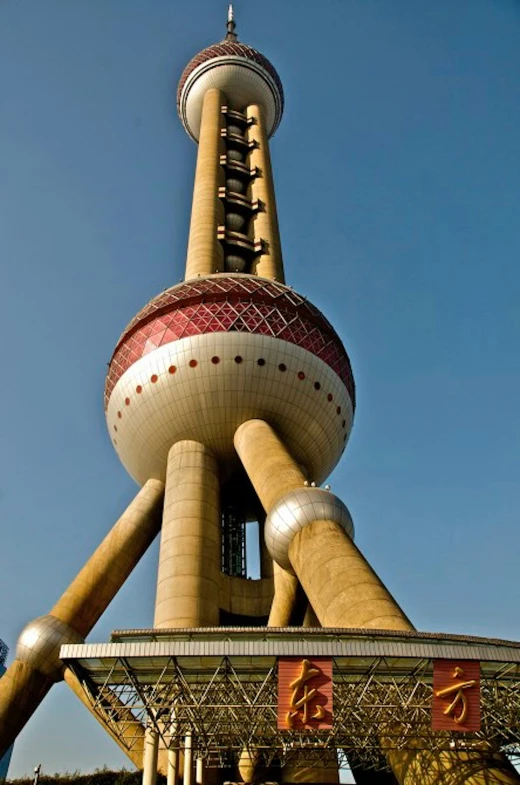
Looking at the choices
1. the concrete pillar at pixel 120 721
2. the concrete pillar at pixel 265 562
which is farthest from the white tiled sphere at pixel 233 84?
the concrete pillar at pixel 120 721

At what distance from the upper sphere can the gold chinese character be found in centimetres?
4808

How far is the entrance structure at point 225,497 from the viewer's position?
68.1ft

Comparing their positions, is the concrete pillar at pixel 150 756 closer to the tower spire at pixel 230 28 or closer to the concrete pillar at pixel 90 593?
the concrete pillar at pixel 90 593

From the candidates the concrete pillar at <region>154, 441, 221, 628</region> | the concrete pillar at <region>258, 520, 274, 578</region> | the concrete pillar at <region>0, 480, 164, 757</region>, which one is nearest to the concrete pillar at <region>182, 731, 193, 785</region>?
the concrete pillar at <region>154, 441, 221, 628</region>

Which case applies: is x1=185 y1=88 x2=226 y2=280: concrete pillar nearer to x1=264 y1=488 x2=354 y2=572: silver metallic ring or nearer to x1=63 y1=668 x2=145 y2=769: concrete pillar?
x1=264 y1=488 x2=354 y2=572: silver metallic ring

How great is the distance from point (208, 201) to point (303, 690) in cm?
3490

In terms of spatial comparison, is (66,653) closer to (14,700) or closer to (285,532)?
(285,532)

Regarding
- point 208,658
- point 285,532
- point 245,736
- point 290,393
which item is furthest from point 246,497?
point 208,658

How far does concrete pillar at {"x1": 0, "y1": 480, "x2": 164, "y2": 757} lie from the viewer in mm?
27562

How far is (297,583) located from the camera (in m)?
28.3

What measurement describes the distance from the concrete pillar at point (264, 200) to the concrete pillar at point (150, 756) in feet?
94.4

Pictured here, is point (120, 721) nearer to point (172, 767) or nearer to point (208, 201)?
→ point (172, 767)

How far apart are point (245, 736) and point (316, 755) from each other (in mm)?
5550

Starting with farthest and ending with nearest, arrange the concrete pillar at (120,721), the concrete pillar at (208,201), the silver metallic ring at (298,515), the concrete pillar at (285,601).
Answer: the concrete pillar at (208,201) < the concrete pillar at (285,601) < the silver metallic ring at (298,515) < the concrete pillar at (120,721)
